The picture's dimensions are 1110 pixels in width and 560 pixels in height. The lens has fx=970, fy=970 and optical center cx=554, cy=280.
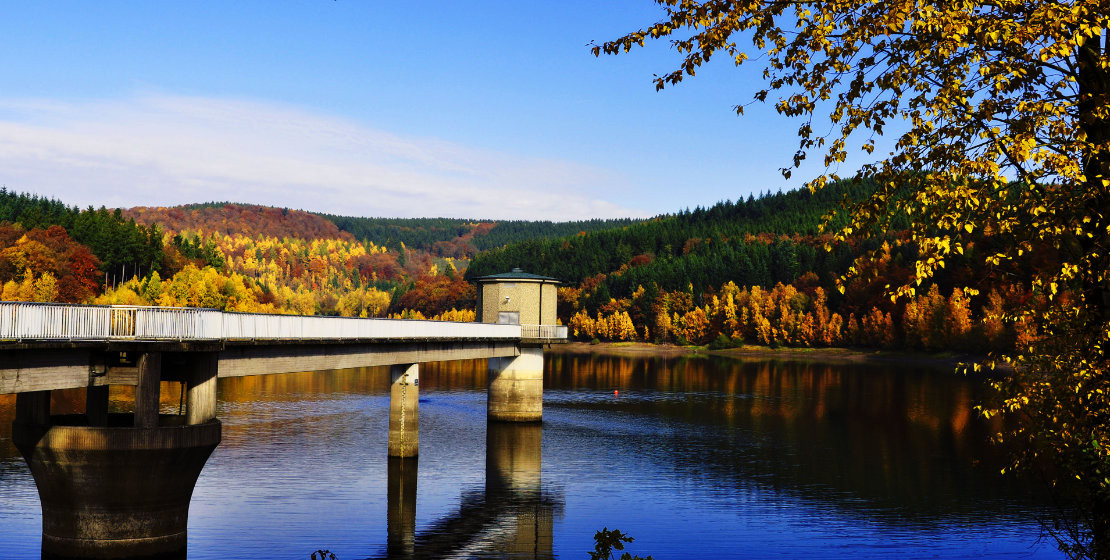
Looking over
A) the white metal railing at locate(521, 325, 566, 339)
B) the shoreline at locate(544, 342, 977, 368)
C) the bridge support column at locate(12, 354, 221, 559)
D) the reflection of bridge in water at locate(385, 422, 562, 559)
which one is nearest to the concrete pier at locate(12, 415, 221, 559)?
the bridge support column at locate(12, 354, 221, 559)

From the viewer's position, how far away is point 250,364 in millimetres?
31047

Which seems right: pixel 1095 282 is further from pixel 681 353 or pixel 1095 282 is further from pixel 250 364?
pixel 681 353

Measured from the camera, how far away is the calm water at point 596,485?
3062 centimetres

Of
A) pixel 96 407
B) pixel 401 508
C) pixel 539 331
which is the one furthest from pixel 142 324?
pixel 539 331

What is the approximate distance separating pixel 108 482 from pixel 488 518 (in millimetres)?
14522

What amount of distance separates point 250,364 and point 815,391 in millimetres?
68558

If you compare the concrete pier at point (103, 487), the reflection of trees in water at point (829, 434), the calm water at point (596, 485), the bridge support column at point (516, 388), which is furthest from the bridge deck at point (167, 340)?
the reflection of trees in water at point (829, 434)

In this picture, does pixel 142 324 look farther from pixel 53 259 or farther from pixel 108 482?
pixel 53 259

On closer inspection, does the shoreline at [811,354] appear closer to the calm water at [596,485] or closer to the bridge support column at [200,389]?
the calm water at [596,485]

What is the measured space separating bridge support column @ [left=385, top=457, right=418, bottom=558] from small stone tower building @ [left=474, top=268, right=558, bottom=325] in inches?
591

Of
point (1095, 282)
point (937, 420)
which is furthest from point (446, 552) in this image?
point (937, 420)

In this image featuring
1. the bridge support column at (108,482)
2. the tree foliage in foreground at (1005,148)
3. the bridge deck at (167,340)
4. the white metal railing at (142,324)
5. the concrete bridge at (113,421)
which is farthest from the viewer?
the bridge support column at (108,482)

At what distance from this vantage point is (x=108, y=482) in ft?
76.9

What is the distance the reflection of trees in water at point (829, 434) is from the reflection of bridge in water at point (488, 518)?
321 inches
